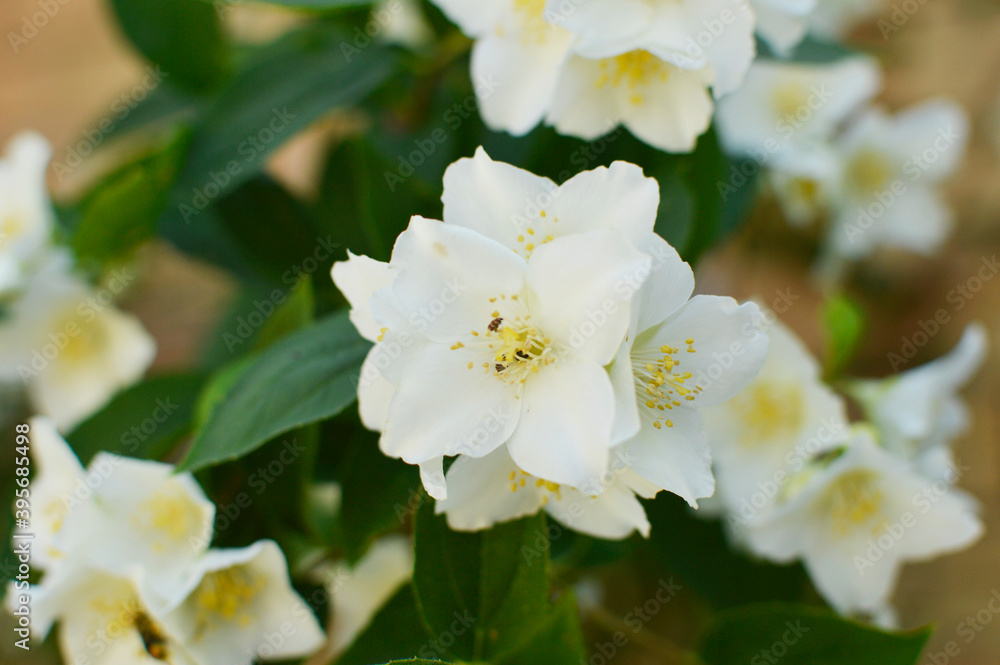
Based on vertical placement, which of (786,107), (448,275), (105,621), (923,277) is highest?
(448,275)

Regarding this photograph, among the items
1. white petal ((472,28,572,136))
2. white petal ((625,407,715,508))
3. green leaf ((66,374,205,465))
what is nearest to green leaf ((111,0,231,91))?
green leaf ((66,374,205,465))

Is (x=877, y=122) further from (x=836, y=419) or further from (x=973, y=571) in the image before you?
(x=973, y=571)

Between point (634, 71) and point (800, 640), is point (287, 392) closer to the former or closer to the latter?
point (634, 71)

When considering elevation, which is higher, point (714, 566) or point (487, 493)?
point (487, 493)

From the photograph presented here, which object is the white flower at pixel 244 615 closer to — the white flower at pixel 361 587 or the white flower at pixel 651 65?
the white flower at pixel 361 587

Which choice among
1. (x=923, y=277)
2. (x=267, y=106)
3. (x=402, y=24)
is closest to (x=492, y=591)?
(x=267, y=106)

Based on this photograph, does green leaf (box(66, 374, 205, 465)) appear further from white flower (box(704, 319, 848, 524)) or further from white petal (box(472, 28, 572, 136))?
white flower (box(704, 319, 848, 524))

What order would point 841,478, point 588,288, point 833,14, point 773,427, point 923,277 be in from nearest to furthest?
point 588,288, point 841,478, point 773,427, point 833,14, point 923,277
